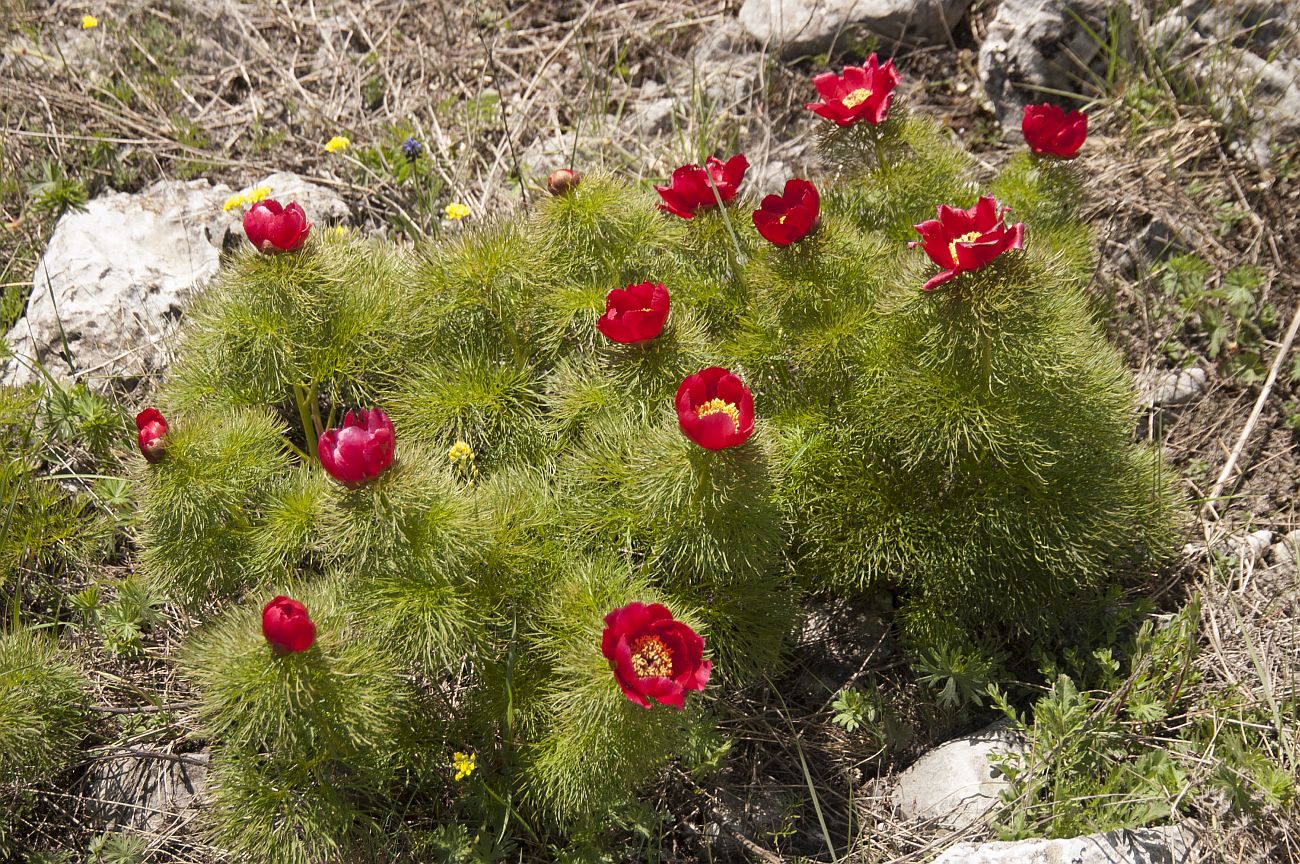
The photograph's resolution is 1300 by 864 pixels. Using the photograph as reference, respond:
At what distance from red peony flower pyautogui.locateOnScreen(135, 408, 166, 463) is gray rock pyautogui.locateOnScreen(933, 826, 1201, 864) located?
183 cm

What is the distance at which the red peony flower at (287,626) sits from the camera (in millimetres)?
1761

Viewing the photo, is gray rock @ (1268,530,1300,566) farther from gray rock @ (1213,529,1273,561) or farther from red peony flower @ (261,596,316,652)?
red peony flower @ (261,596,316,652)

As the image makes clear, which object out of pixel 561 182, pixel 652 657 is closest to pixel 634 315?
pixel 561 182

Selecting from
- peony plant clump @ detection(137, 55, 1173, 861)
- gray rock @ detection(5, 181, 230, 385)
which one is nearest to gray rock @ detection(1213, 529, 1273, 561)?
peony plant clump @ detection(137, 55, 1173, 861)

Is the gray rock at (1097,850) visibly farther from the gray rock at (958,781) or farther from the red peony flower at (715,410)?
the red peony flower at (715,410)

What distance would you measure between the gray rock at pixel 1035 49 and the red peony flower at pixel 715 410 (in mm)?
2415

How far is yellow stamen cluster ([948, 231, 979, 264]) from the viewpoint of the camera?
6.68 ft

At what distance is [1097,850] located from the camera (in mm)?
1997

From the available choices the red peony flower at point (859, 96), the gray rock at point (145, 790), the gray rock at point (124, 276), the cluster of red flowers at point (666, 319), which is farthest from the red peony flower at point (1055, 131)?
the gray rock at point (145, 790)

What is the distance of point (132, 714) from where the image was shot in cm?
259

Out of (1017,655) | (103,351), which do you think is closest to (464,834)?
(1017,655)

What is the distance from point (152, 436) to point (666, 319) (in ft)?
3.68

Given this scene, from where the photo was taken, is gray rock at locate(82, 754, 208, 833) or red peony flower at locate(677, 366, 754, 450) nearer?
A: red peony flower at locate(677, 366, 754, 450)

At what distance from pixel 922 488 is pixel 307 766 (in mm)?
1484
